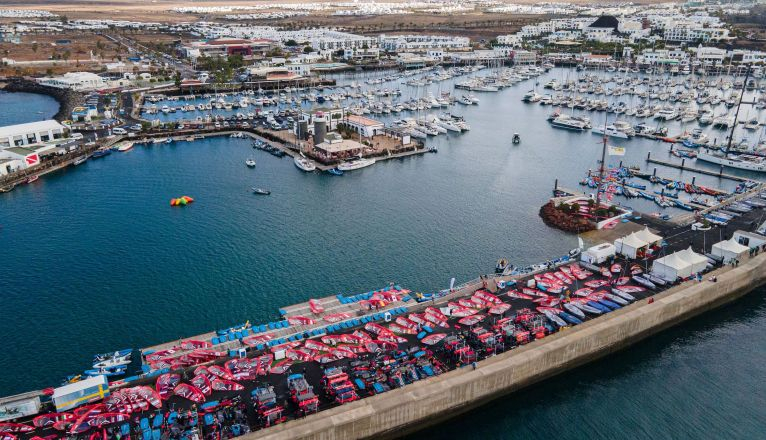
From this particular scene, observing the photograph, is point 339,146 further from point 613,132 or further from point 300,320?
point 613,132

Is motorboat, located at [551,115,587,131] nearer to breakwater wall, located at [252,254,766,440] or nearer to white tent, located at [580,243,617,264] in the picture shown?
white tent, located at [580,243,617,264]

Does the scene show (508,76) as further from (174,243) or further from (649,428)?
(649,428)

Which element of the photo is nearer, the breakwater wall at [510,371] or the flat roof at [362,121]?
the breakwater wall at [510,371]

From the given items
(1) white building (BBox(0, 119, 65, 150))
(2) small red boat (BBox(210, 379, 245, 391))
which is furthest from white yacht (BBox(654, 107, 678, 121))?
(1) white building (BBox(0, 119, 65, 150))

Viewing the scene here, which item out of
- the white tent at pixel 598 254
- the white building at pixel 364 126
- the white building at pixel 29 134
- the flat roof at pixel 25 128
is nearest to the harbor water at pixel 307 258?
the white tent at pixel 598 254

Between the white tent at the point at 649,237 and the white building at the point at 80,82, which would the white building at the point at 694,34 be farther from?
the white building at the point at 80,82

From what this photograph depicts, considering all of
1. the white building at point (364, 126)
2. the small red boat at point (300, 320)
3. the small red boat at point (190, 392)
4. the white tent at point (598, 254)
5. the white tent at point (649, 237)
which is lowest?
the small red boat at point (300, 320)

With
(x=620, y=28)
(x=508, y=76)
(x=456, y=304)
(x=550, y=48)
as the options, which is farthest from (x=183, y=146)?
(x=620, y=28)
